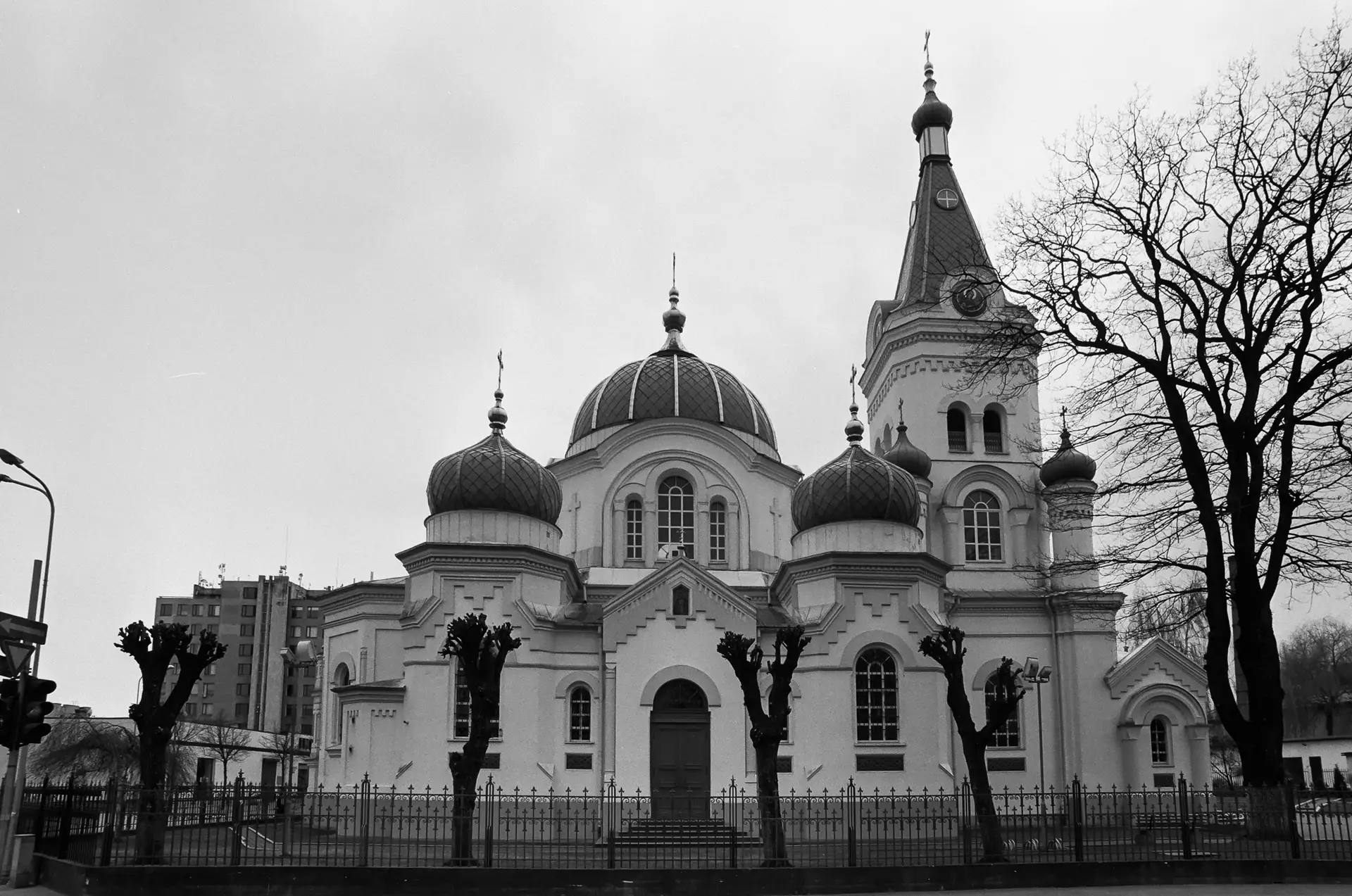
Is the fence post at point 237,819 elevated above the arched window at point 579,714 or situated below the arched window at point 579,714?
below

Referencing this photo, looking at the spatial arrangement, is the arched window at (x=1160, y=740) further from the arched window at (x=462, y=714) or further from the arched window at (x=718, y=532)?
the arched window at (x=462, y=714)

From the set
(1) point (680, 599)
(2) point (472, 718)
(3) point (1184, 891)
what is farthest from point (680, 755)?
(3) point (1184, 891)

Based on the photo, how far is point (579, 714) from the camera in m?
24.7

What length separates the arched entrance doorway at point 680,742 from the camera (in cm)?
2406

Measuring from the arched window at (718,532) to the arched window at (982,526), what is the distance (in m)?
5.87

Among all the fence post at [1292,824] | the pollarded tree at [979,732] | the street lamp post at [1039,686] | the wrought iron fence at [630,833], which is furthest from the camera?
the street lamp post at [1039,686]

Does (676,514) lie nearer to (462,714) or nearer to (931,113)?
(462,714)

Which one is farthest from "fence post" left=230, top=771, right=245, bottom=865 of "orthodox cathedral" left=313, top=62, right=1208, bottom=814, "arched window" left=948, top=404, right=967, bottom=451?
"arched window" left=948, top=404, right=967, bottom=451

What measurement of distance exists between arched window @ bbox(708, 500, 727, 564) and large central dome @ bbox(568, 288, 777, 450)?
2.40 meters

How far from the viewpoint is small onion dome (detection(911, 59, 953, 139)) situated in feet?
107

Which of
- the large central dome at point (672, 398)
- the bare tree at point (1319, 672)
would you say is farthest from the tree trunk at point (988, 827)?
the bare tree at point (1319, 672)

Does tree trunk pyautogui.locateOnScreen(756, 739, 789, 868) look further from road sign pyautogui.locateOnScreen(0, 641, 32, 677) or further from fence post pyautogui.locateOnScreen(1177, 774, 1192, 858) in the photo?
road sign pyautogui.locateOnScreen(0, 641, 32, 677)

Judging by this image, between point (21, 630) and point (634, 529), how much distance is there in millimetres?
16136

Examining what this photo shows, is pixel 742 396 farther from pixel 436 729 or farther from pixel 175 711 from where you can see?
pixel 175 711
